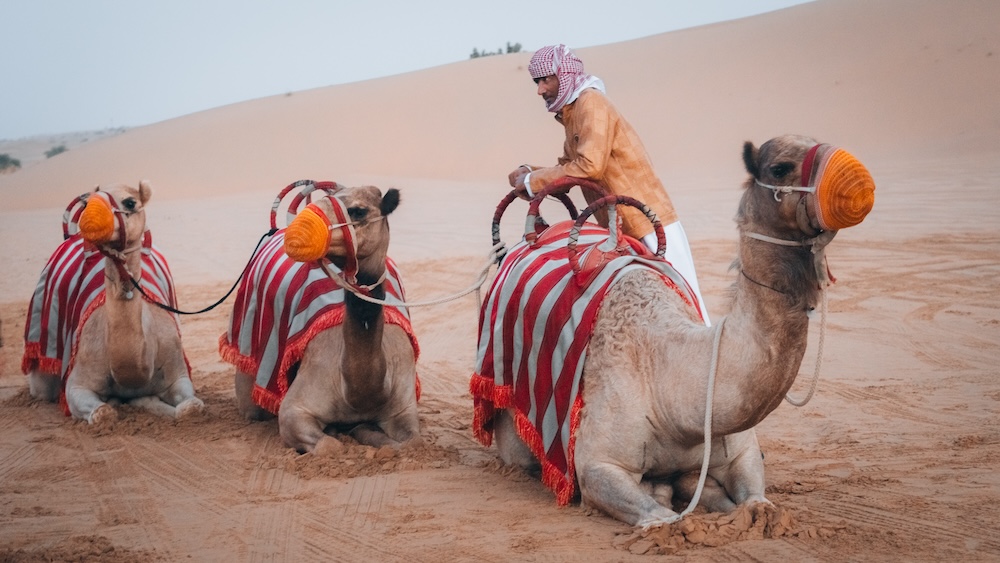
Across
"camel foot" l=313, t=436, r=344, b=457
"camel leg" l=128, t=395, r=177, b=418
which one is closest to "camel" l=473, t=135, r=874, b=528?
"camel foot" l=313, t=436, r=344, b=457

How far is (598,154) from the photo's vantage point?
6.71 meters

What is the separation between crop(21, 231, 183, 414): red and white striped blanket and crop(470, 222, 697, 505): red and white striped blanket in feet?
11.7

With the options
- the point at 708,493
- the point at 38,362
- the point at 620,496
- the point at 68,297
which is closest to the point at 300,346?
the point at 68,297

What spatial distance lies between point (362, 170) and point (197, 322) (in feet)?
87.8

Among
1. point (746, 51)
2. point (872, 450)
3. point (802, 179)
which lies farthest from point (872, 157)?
point (802, 179)

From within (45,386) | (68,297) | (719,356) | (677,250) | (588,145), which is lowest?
(45,386)

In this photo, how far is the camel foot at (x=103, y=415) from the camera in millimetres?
8477

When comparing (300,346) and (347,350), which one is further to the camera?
(300,346)

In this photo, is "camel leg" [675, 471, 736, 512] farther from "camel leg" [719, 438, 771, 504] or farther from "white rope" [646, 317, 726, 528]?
"white rope" [646, 317, 726, 528]

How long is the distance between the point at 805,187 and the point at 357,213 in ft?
9.84

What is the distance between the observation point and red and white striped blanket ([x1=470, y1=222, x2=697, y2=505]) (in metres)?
5.79

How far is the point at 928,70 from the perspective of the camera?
3759cm

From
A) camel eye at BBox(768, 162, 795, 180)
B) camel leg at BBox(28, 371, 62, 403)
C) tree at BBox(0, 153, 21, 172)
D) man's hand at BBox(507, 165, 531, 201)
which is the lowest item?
camel leg at BBox(28, 371, 62, 403)

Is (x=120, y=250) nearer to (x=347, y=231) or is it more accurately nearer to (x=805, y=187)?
(x=347, y=231)
